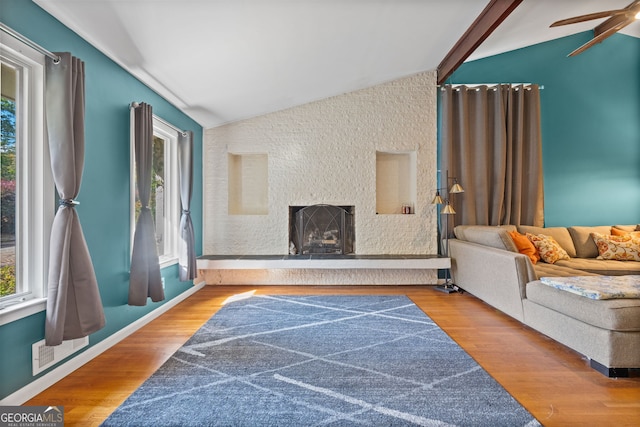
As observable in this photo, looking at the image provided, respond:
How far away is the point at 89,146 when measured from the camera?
88.4 inches

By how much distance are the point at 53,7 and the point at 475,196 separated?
457cm

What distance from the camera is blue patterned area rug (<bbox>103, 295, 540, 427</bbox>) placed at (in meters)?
1.57

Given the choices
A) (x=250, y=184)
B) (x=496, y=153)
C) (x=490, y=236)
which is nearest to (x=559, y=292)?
(x=490, y=236)

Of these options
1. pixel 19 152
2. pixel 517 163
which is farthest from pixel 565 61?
pixel 19 152

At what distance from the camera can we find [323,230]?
4.53m

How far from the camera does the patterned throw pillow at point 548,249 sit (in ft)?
11.4

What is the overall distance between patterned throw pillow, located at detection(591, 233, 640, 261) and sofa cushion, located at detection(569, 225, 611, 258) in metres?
0.08

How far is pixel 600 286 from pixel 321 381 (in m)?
1.97

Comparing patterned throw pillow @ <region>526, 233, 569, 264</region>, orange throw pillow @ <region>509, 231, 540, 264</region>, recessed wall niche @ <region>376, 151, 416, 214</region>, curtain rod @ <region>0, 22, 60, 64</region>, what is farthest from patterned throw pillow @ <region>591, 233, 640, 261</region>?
curtain rod @ <region>0, 22, 60, 64</region>

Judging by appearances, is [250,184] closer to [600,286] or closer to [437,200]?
[437,200]

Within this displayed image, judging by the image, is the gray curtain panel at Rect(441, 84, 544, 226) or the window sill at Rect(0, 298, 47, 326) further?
the gray curtain panel at Rect(441, 84, 544, 226)

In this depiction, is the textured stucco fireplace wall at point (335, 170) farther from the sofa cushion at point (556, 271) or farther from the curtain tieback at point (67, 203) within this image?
the curtain tieback at point (67, 203)

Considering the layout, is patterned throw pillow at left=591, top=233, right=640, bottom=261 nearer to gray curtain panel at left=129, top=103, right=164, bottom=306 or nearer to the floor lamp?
the floor lamp

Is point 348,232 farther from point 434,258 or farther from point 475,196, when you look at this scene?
point 475,196
